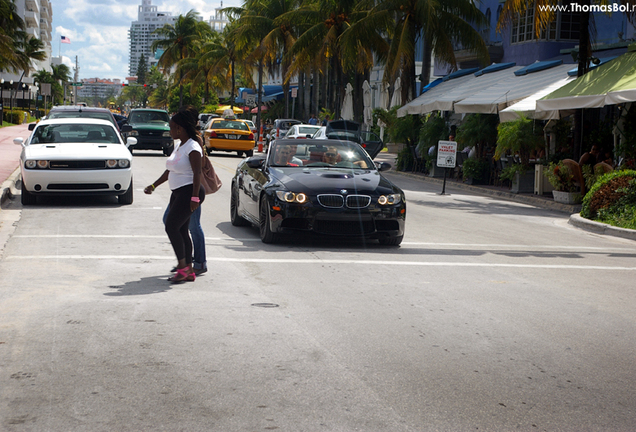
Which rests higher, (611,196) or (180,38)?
(180,38)

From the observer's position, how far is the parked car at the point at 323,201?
391 inches

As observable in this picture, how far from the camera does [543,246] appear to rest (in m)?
11.5

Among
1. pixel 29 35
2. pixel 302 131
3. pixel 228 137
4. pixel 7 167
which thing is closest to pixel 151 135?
pixel 228 137

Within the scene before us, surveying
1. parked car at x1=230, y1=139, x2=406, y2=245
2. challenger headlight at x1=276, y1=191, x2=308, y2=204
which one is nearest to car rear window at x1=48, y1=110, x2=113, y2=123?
parked car at x1=230, y1=139, x2=406, y2=245

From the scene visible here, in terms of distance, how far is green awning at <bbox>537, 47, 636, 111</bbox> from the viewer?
16734 mm

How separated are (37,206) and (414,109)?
55.3 ft

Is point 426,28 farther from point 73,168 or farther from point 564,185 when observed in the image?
point 73,168

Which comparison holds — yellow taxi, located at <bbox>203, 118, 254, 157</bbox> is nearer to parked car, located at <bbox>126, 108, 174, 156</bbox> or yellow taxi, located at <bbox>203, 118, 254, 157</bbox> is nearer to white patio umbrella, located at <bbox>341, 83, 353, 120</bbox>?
parked car, located at <bbox>126, 108, 174, 156</bbox>

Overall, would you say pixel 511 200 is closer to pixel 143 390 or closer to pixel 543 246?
pixel 543 246

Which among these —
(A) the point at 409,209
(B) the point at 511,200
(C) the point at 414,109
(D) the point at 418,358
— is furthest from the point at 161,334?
(C) the point at 414,109

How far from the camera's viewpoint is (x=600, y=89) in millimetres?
17688

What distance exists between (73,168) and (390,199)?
6.21 meters

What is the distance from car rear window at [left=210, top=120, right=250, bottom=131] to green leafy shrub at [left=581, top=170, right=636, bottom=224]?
20970 millimetres

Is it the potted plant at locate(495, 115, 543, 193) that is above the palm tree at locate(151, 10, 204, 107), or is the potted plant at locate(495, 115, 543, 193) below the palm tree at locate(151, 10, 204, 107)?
below
